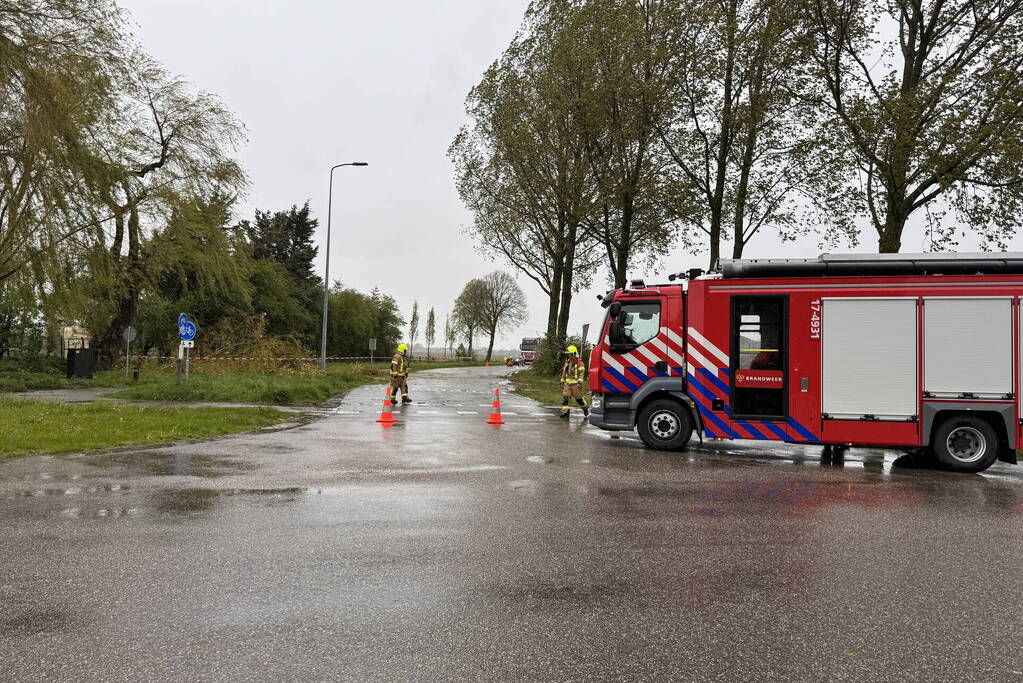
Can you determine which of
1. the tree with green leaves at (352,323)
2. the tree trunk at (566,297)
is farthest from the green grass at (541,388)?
the tree with green leaves at (352,323)

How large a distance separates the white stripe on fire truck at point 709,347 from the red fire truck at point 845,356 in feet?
0.06

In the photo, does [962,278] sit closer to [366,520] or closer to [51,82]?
[366,520]

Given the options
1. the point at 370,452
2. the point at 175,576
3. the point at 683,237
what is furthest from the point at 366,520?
the point at 683,237

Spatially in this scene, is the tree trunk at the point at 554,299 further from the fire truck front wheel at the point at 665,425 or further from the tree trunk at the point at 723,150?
the fire truck front wheel at the point at 665,425

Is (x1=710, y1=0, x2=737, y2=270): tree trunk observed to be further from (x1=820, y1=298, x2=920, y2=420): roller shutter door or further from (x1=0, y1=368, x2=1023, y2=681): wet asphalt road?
(x1=0, y1=368, x2=1023, y2=681): wet asphalt road

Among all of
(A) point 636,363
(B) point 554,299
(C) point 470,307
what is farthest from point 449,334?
(A) point 636,363

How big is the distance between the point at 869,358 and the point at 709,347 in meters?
2.28

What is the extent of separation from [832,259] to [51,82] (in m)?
16.1

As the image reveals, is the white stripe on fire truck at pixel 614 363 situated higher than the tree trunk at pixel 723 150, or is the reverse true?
the tree trunk at pixel 723 150

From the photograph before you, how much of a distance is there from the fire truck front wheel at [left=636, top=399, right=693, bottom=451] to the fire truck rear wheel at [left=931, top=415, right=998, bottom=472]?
139 inches

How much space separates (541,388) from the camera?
3144cm

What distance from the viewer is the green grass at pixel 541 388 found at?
25.7 meters

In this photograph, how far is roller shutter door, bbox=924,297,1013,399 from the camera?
10.4m

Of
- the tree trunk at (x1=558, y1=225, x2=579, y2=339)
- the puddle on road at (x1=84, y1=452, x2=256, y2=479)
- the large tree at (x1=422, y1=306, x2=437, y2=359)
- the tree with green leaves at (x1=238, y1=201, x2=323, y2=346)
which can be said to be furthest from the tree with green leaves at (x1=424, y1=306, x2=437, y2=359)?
the puddle on road at (x1=84, y1=452, x2=256, y2=479)
